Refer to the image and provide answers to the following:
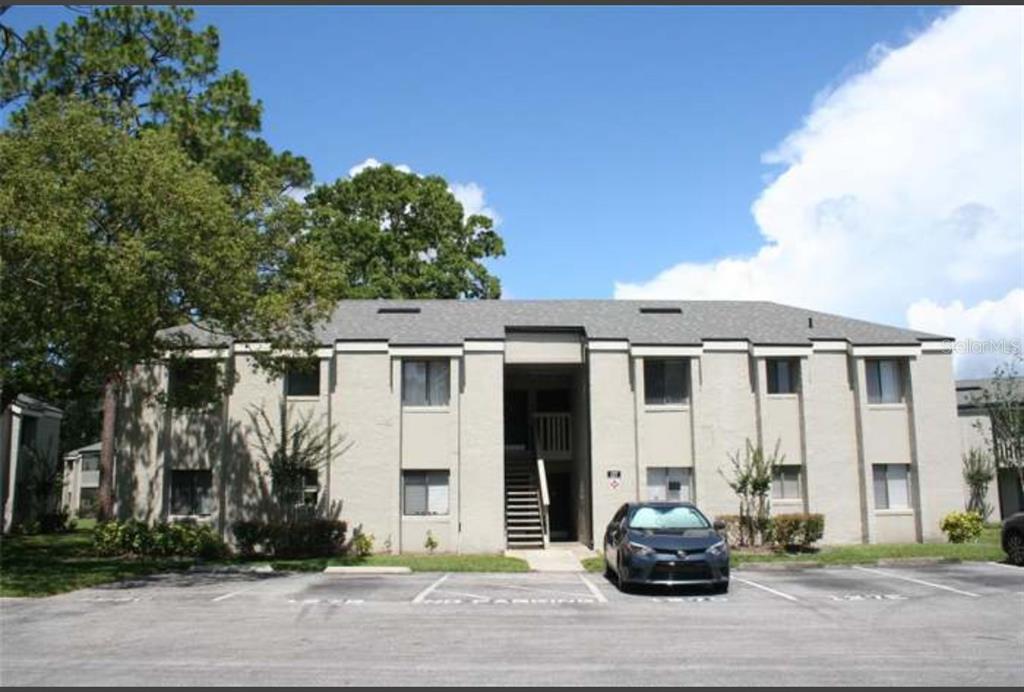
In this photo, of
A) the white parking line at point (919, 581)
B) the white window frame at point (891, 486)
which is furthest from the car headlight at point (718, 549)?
the white window frame at point (891, 486)

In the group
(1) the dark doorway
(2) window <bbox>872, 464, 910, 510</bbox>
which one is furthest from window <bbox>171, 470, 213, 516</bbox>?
(2) window <bbox>872, 464, 910, 510</bbox>

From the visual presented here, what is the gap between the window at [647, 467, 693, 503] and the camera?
24781mm

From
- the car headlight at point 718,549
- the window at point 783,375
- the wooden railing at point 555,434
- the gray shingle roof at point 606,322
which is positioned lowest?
the car headlight at point 718,549

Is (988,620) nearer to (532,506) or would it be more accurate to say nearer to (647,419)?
(647,419)

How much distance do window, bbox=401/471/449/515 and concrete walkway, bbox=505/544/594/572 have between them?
2.29 metres

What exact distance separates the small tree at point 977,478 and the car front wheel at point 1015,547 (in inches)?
602

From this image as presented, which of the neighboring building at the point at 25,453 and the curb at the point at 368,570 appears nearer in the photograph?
the curb at the point at 368,570

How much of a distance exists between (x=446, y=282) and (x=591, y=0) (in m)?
31.1

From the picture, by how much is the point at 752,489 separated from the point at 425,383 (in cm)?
932

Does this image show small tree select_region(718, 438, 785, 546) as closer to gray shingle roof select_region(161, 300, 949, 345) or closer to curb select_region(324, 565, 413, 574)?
gray shingle roof select_region(161, 300, 949, 345)

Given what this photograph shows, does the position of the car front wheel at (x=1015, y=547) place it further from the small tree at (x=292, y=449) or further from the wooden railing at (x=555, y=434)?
the small tree at (x=292, y=449)

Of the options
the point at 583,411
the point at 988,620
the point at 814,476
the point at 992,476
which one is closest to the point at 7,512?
the point at 583,411

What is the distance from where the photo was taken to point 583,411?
86.2 ft

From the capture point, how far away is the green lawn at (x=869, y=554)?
20516 mm
